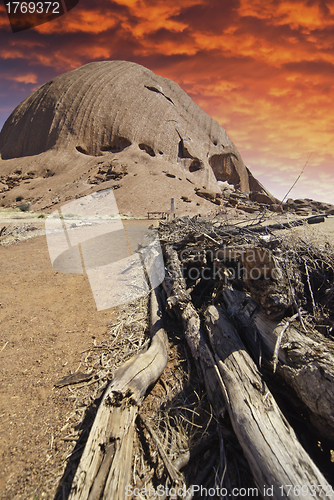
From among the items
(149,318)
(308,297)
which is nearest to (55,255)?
(149,318)

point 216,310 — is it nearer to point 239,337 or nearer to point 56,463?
point 239,337

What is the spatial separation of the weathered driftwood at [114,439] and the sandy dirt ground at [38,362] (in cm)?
49

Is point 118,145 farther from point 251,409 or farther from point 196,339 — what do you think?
point 251,409

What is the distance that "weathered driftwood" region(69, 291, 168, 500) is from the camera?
4.62ft

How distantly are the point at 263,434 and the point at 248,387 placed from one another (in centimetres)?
34

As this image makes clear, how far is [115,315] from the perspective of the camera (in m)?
3.99

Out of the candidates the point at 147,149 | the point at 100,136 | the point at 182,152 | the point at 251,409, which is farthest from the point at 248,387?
the point at 182,152

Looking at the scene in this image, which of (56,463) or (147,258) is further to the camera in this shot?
(147,258)

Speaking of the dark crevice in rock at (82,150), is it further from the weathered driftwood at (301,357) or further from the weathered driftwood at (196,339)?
the weathered driftwood at (301,357)

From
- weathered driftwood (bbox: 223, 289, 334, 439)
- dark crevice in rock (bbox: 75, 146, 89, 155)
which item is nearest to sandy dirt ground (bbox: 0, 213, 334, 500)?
weathered driftwood (bbox: 223, 289, 334, 439)

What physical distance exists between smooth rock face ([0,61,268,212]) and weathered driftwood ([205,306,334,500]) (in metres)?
22.6

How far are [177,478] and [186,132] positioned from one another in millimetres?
37223

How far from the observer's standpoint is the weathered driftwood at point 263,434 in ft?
4.19

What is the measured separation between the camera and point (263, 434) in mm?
1496
